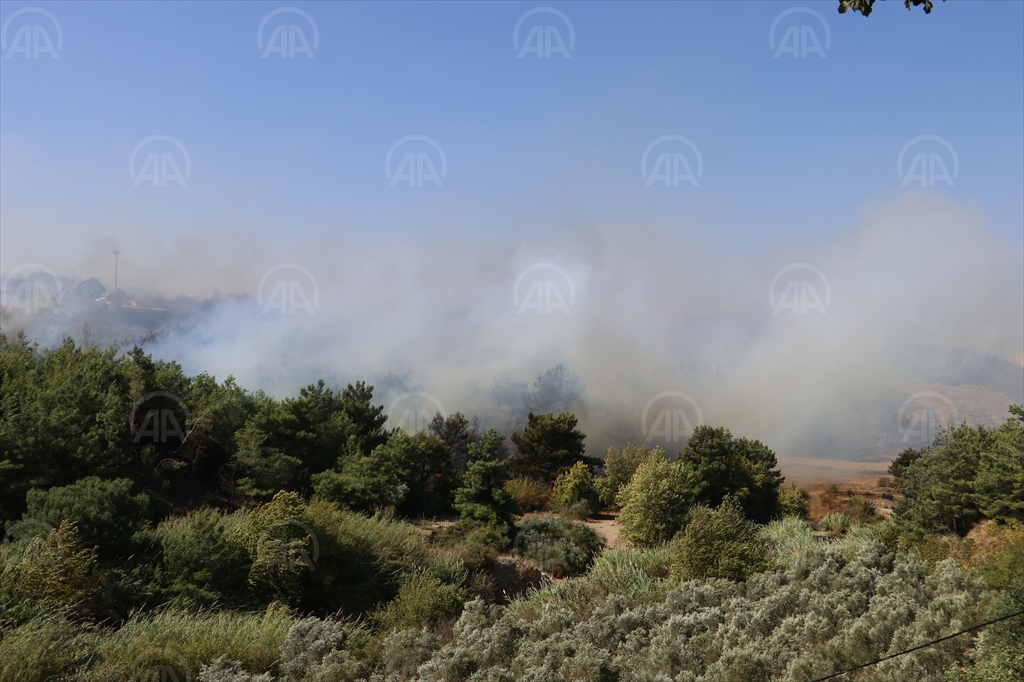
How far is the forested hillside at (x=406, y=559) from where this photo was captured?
383 inches

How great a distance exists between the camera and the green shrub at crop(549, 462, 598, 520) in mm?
27531

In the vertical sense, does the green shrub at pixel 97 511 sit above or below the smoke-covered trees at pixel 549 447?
below

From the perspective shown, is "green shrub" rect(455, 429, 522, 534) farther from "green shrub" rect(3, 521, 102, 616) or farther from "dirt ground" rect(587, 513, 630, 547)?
"green shrub" rect(3, 521, 102, 616)

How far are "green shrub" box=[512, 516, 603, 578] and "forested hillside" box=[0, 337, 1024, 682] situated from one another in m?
0.09

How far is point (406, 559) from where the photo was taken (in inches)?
677

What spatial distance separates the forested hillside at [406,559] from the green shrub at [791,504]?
386 millimetres

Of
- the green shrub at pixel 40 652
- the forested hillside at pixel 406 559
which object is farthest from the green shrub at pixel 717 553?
the green shrub at pixel 40 652

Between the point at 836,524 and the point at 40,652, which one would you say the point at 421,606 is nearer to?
the point at 40,652

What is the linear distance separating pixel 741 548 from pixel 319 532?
9396 mm

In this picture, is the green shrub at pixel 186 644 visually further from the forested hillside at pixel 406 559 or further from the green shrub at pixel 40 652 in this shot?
the green shrub at pixel 40 652

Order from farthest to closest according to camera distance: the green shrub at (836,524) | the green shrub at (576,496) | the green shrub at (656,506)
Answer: the green shrub at (576,496) < the green shrub at (836,524) < the green shrub at (656,506)

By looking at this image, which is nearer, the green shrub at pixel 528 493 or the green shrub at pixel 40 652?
the green shrub at pixel 40 652

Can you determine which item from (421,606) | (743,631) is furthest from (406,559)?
(743,631)

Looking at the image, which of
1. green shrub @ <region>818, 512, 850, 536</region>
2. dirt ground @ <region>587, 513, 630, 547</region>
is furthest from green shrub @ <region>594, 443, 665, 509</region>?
green shrub @ <region>818, 512, 850, 536</region>
